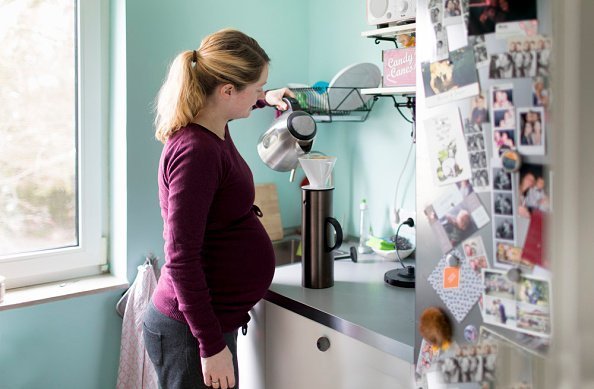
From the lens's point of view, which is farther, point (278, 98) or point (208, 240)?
point (278, 98)

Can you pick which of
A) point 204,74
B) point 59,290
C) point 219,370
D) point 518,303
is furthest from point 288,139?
point 518,303

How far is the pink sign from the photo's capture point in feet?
5.71

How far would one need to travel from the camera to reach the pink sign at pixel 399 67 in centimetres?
174

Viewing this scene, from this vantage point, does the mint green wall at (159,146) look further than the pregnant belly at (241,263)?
Yes

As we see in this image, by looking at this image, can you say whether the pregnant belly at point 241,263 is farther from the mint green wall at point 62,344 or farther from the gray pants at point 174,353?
the mint green wall at point 62,344

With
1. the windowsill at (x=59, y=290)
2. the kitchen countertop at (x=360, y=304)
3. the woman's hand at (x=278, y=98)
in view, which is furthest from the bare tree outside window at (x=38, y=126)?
the kitchen countertop at (x=360, y=304)

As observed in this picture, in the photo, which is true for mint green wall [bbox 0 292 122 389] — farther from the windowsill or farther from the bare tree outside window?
the bare tree outside window

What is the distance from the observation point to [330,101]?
2.12 metres

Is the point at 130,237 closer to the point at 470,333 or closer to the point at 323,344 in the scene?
the point at 323,344

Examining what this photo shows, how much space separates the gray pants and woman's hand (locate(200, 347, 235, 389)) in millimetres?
51

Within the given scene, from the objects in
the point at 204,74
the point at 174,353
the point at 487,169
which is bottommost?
the point at 174,353

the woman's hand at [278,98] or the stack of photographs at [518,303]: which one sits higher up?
the woman's hand at [278,98]

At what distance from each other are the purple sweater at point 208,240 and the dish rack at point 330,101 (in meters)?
0.75

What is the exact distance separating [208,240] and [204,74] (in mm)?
414
